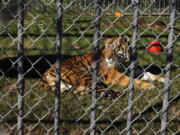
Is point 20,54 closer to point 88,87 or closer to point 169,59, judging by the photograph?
point 169,59

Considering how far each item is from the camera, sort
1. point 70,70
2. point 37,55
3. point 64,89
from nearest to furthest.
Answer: point 64,89 < point 70,70 < point 37,55

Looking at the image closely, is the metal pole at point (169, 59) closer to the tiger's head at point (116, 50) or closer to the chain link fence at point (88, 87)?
the chain link fence at point (88, 87)

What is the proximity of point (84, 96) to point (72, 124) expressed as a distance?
94 cm

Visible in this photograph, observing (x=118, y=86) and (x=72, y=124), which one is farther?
(x=118, y=86)

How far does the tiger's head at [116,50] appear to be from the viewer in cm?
484

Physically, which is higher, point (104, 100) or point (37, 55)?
point (37, 55)

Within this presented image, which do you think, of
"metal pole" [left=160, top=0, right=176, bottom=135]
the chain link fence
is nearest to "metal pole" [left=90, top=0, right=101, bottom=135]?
the chain link fence

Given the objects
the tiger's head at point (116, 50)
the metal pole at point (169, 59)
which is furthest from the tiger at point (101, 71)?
the metal pole at point (169, 59)

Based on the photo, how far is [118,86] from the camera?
5000 millimetres

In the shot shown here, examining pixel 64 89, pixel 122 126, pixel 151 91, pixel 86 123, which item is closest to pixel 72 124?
pixel 86 123

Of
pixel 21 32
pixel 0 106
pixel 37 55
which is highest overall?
Result: pixel 37 55

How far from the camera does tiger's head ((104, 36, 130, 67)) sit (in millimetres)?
4836

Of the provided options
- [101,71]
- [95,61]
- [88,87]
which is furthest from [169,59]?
[101,71]

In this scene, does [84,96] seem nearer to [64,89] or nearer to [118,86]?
[64,89]
